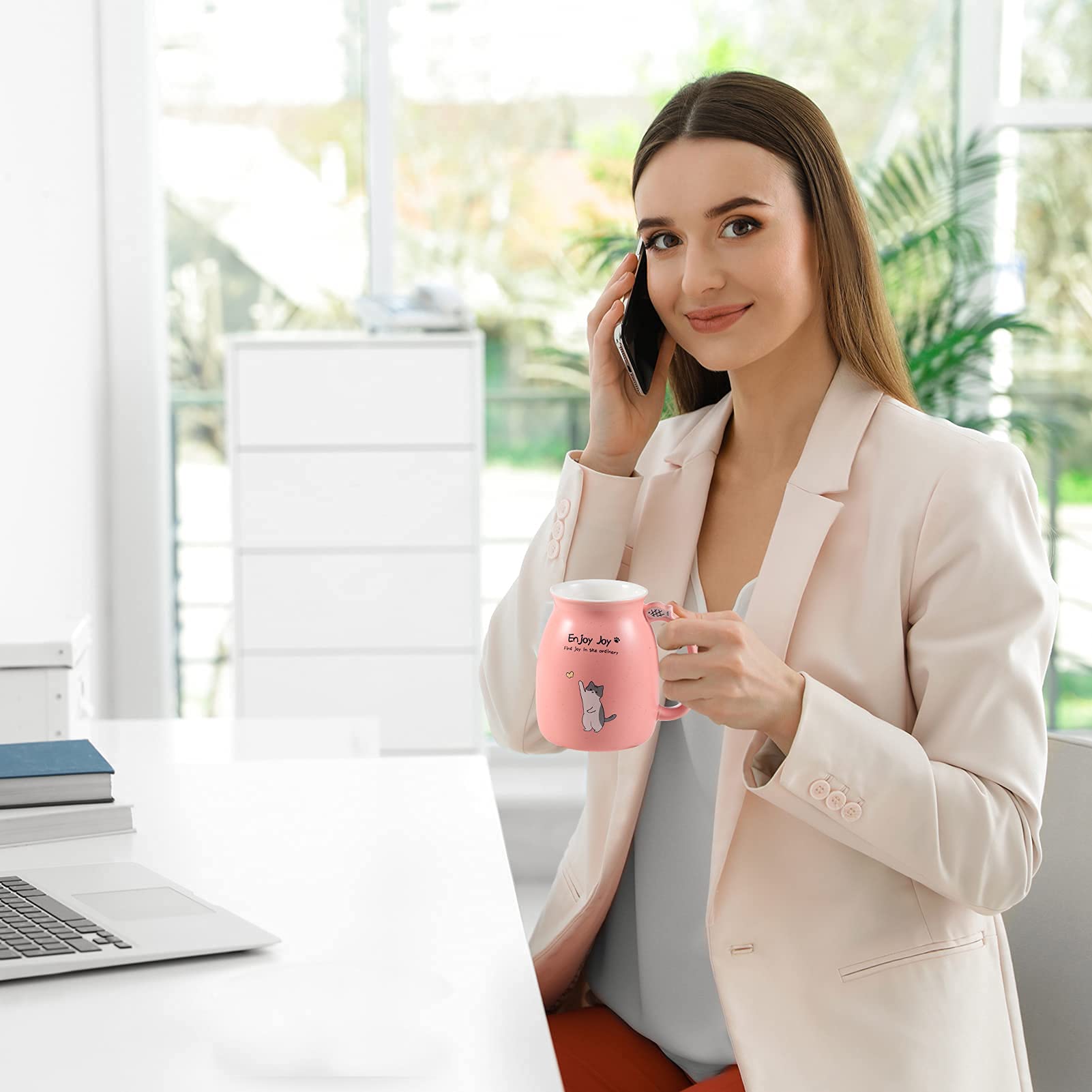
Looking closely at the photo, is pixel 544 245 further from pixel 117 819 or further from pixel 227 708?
pixel 117 819

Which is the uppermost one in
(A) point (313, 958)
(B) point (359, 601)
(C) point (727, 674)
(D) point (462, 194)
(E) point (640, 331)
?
(D) point (462, 194)

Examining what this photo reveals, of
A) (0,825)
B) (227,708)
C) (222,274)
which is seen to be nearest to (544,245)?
(222,274)

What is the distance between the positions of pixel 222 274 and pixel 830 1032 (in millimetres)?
3407

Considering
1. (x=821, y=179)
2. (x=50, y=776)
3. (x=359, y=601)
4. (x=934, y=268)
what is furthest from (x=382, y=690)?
(x=821, y=179)

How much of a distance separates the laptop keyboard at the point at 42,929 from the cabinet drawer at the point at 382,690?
93.9 inches

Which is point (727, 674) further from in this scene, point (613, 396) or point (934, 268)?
point (934, 268)

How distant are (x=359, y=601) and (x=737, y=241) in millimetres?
2438

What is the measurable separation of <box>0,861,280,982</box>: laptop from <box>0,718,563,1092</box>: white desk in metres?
0.02

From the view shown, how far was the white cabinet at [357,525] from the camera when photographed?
3631 mm

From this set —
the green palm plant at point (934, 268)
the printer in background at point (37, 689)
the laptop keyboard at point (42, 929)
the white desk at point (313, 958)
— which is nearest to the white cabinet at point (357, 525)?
the green palm plant at point (934, 268)

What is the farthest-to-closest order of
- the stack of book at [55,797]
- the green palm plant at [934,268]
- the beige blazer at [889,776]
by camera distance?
1. the green palm plant at [934,268]
2. the stack of book at [55,797]
3. the beige blazer at [889,776]

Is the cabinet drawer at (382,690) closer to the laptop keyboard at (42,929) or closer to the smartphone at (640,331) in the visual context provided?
the smartphone at (640,331)

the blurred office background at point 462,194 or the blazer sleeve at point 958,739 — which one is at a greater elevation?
the blurred office background at point 462,194

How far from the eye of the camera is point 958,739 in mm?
1270
